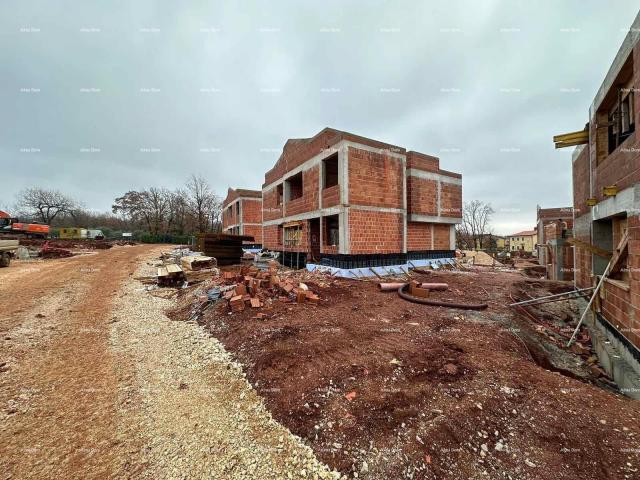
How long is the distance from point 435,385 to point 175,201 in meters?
54.8

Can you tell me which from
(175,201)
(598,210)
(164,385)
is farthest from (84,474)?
(175,201)

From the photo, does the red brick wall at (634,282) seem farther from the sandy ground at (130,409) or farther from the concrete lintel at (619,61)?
the sandy ground at (130,409)

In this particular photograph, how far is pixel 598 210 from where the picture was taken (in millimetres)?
6480

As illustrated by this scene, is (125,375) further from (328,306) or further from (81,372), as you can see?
(328,306)

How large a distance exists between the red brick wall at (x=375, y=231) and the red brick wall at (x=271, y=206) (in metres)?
6.92

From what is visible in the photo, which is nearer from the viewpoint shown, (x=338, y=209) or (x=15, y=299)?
(x=15, y=299)

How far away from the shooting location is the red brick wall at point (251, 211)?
25.5m

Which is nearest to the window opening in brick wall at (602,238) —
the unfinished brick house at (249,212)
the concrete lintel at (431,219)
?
the concrete lintel at (431,219)

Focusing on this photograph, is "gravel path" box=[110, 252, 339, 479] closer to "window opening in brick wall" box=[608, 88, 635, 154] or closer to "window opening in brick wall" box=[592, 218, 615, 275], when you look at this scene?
"window opening in brick wall" box=[608, 88, 635, 154]

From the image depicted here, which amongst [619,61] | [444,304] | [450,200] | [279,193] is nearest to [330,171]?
[279,193]

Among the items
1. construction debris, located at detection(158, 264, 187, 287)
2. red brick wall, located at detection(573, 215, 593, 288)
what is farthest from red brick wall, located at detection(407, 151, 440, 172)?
construction debris, located at detection(158, 264, 187, 287)

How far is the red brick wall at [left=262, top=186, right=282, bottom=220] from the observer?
17.1 m

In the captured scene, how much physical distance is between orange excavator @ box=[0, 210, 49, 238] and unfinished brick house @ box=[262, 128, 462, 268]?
1217 inches

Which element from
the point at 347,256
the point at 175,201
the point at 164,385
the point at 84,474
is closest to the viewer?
the point at 84,474
